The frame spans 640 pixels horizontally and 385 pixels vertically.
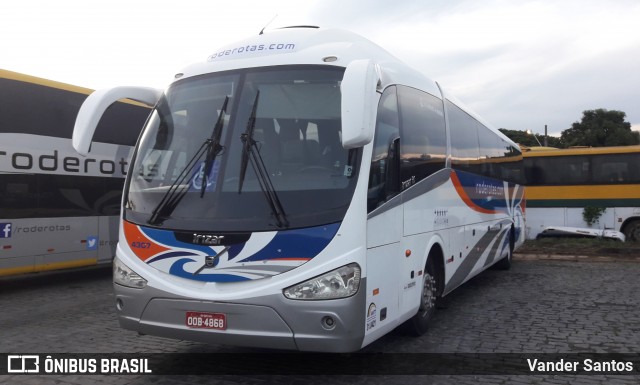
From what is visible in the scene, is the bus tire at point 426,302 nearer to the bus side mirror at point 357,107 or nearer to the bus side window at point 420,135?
the bus side window at point 420,135

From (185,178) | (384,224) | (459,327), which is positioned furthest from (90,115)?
(459,327)

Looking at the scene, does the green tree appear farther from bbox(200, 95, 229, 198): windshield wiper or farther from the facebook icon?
bbox(200, 95, 229, 198): windshield wiper

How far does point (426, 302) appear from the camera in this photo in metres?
7.01

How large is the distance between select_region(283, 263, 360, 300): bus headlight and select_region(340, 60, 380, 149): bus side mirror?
1044 mm

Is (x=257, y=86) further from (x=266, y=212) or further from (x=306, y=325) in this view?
(x=306, y=325)

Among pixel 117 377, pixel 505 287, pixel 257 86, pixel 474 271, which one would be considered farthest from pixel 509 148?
pixel 117 377

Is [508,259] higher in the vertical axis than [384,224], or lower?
lower

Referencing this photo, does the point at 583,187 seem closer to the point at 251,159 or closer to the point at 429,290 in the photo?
the point at 429,290

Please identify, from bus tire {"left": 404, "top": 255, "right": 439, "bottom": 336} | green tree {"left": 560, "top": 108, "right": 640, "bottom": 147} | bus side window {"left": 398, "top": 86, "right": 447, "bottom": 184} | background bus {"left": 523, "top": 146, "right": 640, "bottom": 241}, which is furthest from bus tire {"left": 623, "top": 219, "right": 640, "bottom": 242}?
green tree {"left": 560, "top": 108, "right": 640, "bottom": 147}

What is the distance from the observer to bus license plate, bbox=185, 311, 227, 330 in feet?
15.6

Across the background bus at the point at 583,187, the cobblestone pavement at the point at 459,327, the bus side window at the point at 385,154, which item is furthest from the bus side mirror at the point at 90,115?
the background bus at the point at 583,187

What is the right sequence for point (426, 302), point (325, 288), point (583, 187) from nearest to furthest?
point (325, 288)
point (426, 302)
point (583, 187)

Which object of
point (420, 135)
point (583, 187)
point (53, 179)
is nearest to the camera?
point (420, 135)

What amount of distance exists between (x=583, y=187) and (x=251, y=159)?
1890 centimetres
